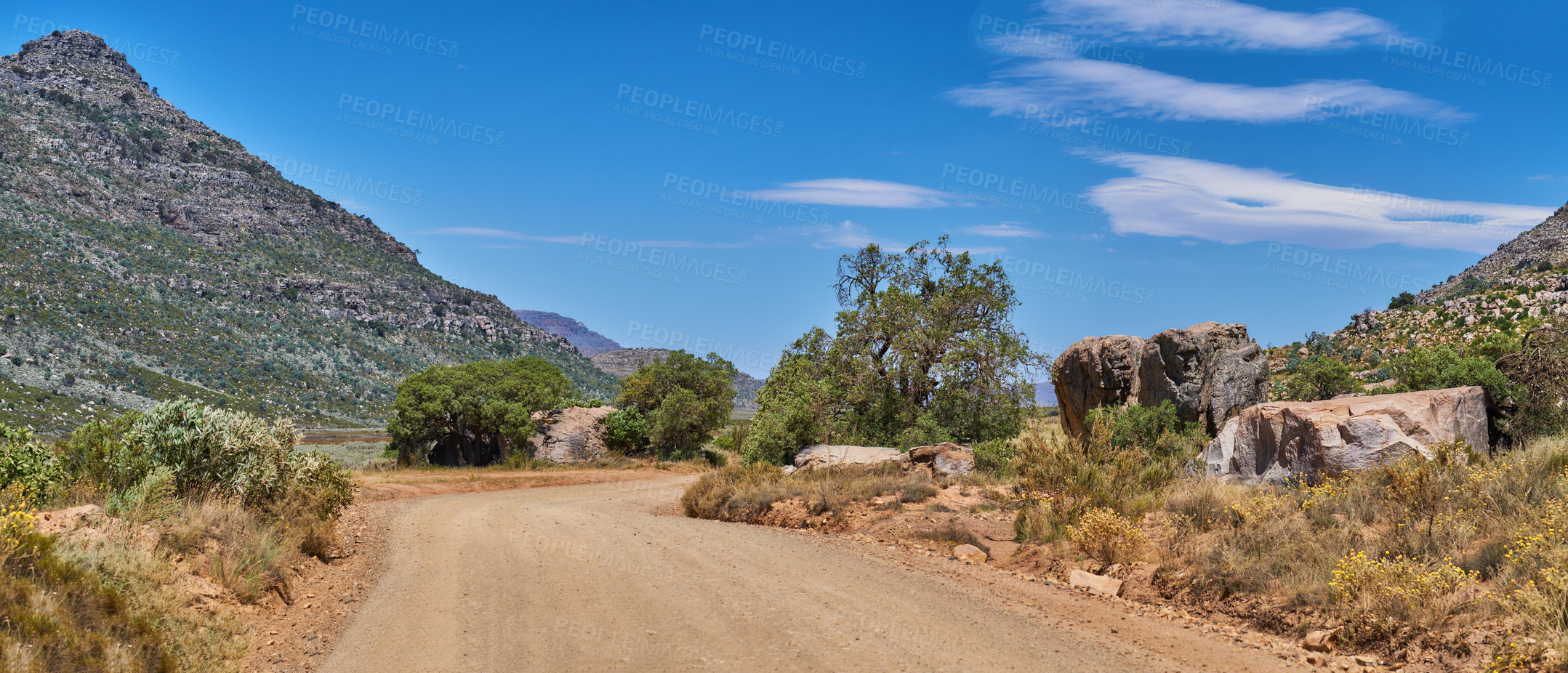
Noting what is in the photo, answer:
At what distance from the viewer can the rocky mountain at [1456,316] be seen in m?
31.5

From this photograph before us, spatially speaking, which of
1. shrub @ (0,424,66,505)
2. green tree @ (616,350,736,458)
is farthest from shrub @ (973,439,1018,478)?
green tree @ (616,350,736,458)

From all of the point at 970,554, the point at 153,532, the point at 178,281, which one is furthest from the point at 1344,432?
the point at 178,281

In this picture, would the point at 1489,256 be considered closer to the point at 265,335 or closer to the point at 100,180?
the point at 265,335

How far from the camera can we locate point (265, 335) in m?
67.1

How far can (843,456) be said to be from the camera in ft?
62.4

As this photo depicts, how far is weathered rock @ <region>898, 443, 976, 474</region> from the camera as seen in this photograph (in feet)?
57.9

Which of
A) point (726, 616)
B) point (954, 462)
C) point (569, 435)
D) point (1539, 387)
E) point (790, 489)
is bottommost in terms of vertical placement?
point (726, 616)

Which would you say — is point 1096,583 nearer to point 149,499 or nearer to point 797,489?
point 797,489

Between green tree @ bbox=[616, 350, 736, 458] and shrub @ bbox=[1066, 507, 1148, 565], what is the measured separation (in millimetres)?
23572

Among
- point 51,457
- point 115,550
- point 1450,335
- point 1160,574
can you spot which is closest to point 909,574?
point 1160,574

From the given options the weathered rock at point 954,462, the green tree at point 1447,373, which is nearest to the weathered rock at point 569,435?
the weathered rock at point 954,462

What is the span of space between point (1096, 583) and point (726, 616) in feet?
13.9

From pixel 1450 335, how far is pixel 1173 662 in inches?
1398

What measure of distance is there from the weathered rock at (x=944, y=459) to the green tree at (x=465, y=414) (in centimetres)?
1795
